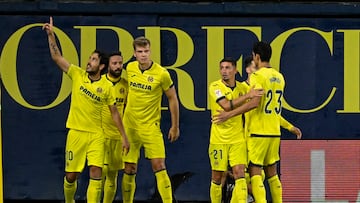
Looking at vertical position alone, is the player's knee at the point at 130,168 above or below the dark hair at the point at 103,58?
below

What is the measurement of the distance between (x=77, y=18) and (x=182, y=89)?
170cm

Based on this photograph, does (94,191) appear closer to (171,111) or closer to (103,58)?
(171,111)

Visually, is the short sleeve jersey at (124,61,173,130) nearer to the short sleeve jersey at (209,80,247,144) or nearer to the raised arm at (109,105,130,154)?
the raised arm at (109,105,130,154)

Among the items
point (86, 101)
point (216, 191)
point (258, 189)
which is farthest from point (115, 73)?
point (258, 189)

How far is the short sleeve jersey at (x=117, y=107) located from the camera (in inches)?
485

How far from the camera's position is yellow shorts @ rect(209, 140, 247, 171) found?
11836 mm

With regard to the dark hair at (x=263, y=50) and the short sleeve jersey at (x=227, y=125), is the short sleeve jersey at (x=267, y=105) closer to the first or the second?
the dark hair at (x=263, y=50)

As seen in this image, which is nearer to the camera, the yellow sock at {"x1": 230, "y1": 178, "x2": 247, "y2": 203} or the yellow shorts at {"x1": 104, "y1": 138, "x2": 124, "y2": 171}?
the yellow sock at {"x1": 230, "y1": 178, "x2": 247, "y2": 203}

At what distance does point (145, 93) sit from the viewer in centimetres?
1216

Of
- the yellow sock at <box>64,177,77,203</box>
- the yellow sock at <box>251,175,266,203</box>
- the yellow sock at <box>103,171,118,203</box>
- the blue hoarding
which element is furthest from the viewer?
the blue hoarding

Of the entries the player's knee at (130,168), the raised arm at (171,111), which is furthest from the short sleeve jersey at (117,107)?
the raised arm at (171,111)

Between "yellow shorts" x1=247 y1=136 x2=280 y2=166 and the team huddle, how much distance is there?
0.01 meters

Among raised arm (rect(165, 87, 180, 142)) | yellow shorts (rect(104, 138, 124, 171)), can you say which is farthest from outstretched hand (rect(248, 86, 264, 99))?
yellow shorts (rect(104, 138, 124, 171))

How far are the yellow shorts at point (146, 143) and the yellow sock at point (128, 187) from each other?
22cm
